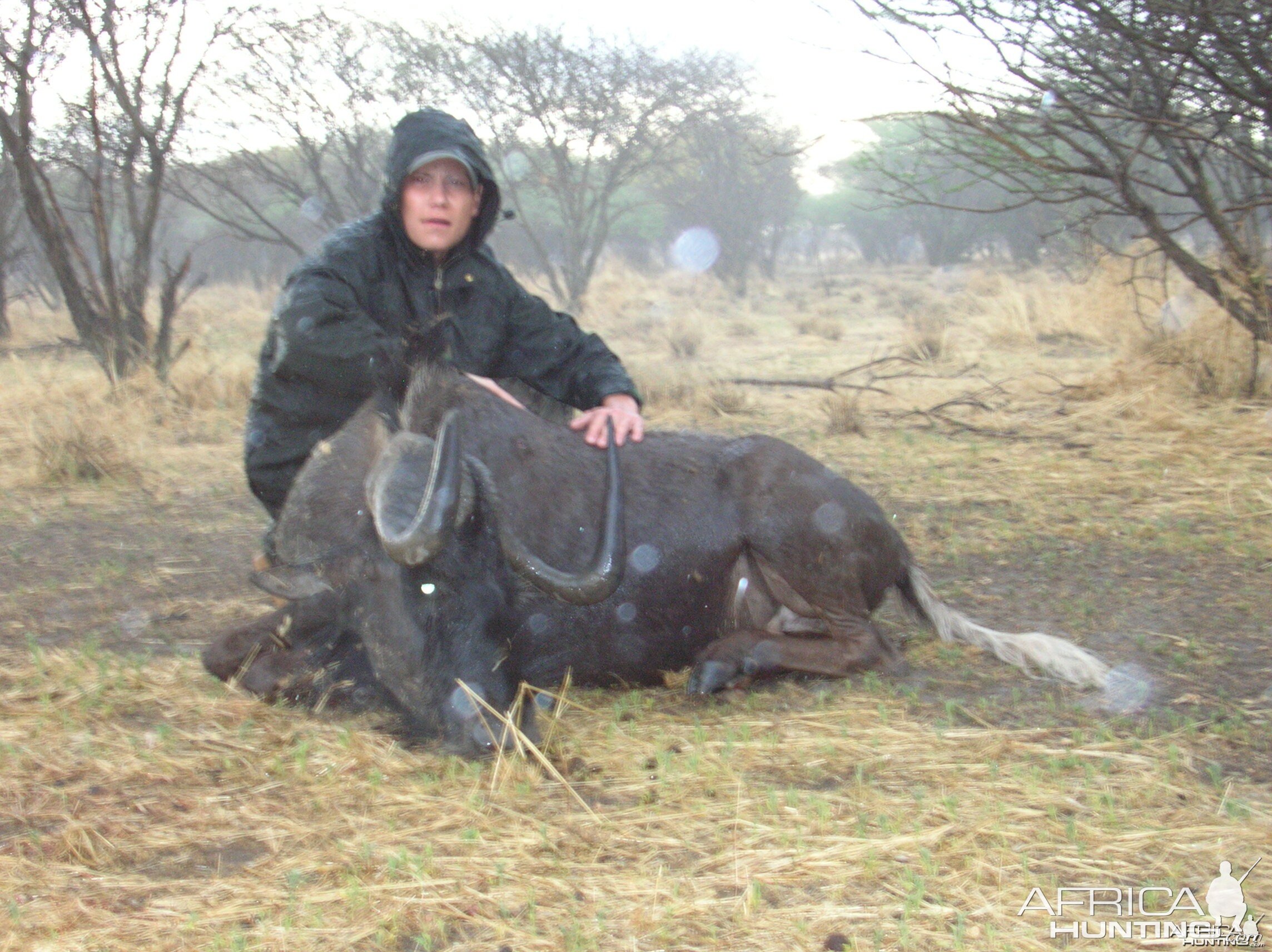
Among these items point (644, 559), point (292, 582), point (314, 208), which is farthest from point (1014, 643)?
point (314, 208)

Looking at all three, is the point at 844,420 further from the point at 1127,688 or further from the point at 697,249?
the point at 697,249

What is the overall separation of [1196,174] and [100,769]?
6207 mm

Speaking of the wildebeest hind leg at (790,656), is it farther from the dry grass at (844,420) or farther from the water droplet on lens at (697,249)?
the water droplet on lens at (697,249)

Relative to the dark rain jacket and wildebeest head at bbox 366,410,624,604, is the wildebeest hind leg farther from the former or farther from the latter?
the dark rain jacket

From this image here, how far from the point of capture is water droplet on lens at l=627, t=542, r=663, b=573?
12.4 ft

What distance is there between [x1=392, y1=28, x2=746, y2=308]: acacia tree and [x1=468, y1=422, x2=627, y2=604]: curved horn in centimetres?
1250

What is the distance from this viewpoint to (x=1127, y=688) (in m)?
3.52

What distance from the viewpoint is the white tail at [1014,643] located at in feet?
11.7

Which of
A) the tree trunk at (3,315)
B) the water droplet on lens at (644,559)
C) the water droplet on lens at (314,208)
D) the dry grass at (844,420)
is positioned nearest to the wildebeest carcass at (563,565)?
the water droplet on lens at (644,559)

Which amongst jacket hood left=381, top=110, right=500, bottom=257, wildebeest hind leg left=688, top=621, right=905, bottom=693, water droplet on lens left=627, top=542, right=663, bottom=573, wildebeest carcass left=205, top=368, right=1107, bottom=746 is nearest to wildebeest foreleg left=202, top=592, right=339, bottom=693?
wildebeest carcass left=205, top=368, right=1107, bottom=746

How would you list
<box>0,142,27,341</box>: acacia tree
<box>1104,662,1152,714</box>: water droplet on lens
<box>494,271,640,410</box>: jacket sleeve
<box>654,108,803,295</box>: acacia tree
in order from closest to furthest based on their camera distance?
<box>1104,662,1152,714</box>: water droplet on lens, <box>494,271,640,410</box>: jacket sleeve, <box>0,142,27,341</box>: acacia tree, <box>654,108,803,295</box>: acacia tree

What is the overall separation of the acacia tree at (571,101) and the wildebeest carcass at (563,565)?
39.5ft

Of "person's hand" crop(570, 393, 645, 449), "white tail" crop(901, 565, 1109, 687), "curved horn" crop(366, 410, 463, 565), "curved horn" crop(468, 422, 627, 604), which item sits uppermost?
"person's hand" crop(570, 393, 645, 449)

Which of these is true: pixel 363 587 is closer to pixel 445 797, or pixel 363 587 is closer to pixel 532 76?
pixel 445 797
